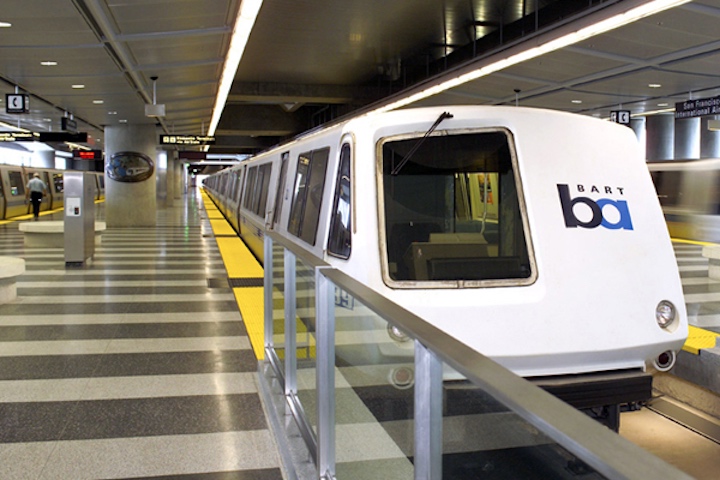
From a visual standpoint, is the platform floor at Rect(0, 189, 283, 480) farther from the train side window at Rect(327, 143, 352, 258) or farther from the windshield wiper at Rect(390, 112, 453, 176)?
the windshield wiper at Rect(390, 112, 453, 176)

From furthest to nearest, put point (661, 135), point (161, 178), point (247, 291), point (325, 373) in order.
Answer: point (161, 178), point (661, 135), point (247, 291), point (325, 373)

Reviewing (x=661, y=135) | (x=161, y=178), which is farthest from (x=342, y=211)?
(x=161, y=178)

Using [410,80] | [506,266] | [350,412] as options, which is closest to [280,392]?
[506,266]

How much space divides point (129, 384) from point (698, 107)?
631 inches

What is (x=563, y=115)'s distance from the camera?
5.06 meters

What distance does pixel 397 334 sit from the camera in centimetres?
Result: 221

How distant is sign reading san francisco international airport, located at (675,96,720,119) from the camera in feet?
55.8

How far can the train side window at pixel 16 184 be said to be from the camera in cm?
2651

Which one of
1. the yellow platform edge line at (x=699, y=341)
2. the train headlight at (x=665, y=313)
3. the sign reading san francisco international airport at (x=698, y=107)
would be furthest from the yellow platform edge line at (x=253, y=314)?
the sign reading san francisco international airport at (x=698, y=107)

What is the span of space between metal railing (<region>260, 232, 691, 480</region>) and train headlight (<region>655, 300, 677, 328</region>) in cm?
235

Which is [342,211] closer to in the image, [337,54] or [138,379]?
[138,379]

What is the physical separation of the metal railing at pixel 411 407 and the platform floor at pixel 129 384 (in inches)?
24.4

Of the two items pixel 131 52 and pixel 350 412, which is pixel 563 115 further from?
pixel 131 52

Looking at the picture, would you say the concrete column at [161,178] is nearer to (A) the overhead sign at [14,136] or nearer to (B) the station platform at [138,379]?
(A) the overhead sign at [14,136]
